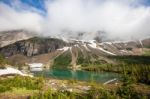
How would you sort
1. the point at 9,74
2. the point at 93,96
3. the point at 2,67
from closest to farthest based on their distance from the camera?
the point at 93,96 < the point at 9,74 < the point at 2,67

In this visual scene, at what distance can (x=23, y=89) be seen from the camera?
10669cm

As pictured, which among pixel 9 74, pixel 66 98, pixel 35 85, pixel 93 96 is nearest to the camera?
pixel 66 98

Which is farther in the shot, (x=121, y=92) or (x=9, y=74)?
(x=9, y=74)

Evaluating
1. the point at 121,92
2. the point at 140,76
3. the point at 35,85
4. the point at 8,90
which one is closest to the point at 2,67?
the point at 35,85

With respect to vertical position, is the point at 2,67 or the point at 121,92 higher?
the point at 2,67

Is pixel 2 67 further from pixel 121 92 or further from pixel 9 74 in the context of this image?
pixel 121 92

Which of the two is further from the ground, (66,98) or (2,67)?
(2,67)

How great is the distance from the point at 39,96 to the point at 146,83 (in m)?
99.0

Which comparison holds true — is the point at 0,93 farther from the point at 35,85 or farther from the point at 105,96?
the point at 105,96

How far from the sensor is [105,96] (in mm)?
82375

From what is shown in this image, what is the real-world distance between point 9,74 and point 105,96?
93104 millimetres

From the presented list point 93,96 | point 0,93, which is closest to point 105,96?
point 93,96

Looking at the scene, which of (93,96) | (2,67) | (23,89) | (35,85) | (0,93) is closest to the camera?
(93,96)

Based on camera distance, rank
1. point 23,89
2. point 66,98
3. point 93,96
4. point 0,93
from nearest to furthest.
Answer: point 66,98, point 93,96, point 0,93, point 23,89
